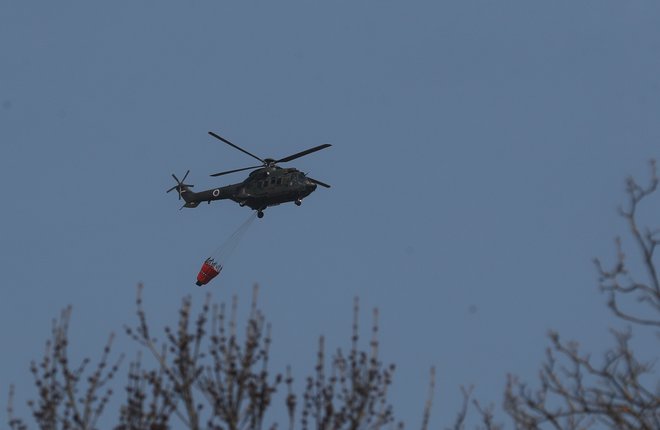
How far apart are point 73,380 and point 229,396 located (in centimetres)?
316

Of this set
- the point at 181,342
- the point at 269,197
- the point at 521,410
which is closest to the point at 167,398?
the point at 181,342

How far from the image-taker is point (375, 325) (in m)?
24.0

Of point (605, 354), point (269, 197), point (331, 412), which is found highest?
point (269, 197)

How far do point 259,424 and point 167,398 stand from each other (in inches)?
68.6

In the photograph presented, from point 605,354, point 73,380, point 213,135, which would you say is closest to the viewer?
point 73,380

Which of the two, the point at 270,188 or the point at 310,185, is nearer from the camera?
the point at 310,185

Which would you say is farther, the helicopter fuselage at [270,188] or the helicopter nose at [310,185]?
the helicopter fuselage at [270,188]

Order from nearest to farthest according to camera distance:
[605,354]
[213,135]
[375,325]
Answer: [375,325] < [605,354] < [213,135]

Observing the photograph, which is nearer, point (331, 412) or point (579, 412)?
point (331, 412)

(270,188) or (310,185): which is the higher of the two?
(270,188)

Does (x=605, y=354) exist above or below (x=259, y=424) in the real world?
above

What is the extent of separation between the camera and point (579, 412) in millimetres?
26344

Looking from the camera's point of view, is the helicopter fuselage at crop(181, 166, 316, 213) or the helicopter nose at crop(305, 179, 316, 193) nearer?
the helicopter nose at crop(305, 179, 316, 193)

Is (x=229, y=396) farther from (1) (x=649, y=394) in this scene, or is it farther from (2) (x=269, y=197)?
(2) (x=269, y=197)
